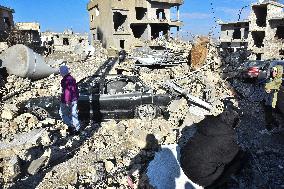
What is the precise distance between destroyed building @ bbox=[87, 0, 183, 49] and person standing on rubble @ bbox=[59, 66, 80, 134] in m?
26.1

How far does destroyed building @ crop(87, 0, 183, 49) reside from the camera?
33344 millimetres

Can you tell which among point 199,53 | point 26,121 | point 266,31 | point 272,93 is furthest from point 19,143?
point 266,31

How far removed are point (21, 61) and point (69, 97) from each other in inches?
341

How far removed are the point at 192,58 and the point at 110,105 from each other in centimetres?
978

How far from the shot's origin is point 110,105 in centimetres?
902

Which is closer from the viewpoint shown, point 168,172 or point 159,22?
point 168,172

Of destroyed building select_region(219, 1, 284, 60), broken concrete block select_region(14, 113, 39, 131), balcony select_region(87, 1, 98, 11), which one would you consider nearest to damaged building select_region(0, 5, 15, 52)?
balcony select_region(87, 1, 98, 11)

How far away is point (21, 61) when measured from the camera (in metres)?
14.6

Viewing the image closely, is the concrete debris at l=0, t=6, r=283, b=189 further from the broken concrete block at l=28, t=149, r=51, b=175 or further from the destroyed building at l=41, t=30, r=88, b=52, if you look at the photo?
the destroyed building at l=41, t=30, r=88, b=52

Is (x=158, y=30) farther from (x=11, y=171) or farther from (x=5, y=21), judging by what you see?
(x=11, y=171)

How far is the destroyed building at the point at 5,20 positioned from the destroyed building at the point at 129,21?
10.2 metres

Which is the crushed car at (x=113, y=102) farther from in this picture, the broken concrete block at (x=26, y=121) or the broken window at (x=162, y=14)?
the broken window at (x=162, y=14)

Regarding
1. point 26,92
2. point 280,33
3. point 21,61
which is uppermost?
point 280,33

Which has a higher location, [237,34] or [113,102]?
[237,34]
